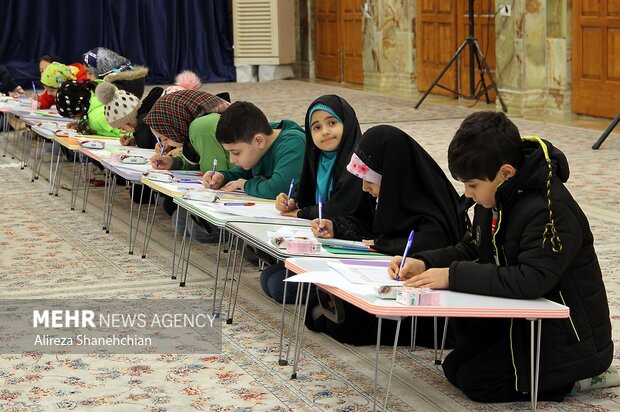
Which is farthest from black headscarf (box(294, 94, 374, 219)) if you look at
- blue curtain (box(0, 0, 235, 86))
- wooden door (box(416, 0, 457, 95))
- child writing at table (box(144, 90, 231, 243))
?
blue curtain (box(0, 0, 235, 86))

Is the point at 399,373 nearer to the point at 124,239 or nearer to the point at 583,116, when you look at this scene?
the point at 124,239

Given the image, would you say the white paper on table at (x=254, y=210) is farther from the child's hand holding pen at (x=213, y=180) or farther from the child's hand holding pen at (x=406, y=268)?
the child's hand holding pen at (x=406, y=268)

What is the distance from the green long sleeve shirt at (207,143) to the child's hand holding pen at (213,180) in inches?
16.0

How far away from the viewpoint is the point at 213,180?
549 centimetres

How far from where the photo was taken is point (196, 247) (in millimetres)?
6285

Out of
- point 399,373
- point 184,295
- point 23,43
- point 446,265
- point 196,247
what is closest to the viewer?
point 446,265

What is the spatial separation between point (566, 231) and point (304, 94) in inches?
458

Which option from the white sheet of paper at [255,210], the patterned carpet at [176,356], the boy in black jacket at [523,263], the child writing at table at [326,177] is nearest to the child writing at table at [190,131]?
the patterned carpet at [176,356]

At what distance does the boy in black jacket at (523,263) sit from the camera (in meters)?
3.30

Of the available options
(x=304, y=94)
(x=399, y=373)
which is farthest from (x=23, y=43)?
(x=399, y=373)

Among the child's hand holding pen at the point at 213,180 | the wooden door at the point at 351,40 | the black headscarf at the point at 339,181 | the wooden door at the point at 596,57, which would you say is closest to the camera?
the black headscarf at the point at 339,181

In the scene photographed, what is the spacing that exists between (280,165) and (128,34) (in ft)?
39.9

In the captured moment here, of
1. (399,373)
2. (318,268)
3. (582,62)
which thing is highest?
(582,62)

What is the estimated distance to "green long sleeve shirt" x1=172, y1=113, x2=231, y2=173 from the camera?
592 centimetres
